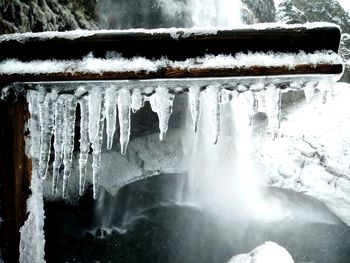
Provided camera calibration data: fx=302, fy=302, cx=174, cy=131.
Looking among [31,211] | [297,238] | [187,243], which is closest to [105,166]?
[187,243]

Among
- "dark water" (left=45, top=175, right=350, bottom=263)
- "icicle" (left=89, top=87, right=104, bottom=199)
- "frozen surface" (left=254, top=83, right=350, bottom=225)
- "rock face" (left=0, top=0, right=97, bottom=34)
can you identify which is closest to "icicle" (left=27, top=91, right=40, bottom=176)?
"icicle" (left=89, top=87, right=104, bottom=199)

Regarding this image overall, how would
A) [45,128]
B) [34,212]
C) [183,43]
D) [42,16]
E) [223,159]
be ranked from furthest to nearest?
[223,159]
[42,16]
[34,212]
[45,128]
[183,43]

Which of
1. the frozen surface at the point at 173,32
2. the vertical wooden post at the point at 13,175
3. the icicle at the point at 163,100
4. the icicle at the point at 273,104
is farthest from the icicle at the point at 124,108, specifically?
the icicle at the point at 273,104

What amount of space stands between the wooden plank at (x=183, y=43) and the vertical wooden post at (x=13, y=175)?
15.5 inches

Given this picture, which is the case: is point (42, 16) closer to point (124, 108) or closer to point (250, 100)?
point (124, 108)

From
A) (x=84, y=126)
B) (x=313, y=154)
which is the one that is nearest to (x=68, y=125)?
(x=84, y=126)

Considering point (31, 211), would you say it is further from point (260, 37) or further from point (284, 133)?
point (284, 133)

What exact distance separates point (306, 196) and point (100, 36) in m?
10.5

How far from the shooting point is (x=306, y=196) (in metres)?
10.2

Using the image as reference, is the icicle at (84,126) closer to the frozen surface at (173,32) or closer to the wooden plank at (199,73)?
the wooden plank at (199,73)

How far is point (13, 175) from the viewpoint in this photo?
162 centimetres

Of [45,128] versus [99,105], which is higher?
[99,105]

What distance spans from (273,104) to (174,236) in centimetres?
810

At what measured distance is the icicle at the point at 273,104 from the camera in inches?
54.5
